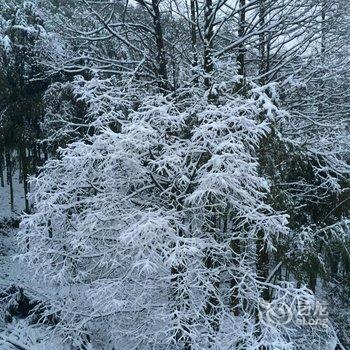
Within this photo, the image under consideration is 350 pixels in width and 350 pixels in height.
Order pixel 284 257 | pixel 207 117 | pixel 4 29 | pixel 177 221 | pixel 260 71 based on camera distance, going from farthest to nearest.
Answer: pixel 4 29, pixel 260 71, pixel 284 257, pixel 207 117, pixel 177 221

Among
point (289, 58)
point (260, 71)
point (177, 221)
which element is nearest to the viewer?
point (177, 221)

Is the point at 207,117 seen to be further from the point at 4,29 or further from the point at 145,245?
the point at 4,29

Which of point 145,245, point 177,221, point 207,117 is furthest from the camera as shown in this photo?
point 207,117

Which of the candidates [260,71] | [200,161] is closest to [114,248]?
[200,161]

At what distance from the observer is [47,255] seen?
23.2 ft

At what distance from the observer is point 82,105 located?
13.9 meters

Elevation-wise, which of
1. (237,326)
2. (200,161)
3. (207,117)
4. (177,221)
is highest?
(207,117)

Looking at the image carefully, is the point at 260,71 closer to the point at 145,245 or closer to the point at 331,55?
the point at 331,55

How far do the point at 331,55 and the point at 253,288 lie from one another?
5.65 meters

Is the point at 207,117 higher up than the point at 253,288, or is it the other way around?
the point at 207,117

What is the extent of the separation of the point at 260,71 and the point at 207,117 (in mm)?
3613

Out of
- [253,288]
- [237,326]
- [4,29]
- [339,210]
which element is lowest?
[237,326]

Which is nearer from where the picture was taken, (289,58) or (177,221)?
(177,221)

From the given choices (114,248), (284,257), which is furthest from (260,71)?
(114,248)
